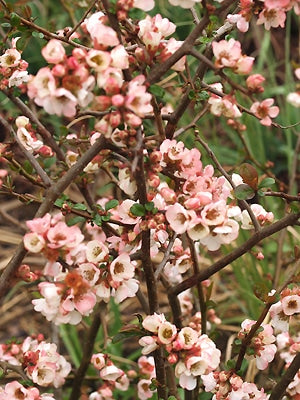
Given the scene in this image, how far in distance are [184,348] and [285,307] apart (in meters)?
0.19

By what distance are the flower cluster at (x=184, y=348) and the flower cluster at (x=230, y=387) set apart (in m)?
0.11

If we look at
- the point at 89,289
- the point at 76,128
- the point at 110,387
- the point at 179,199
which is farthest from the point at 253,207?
the point at 76,128

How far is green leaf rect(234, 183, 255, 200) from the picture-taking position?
0.99 m

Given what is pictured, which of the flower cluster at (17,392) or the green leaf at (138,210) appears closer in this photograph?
the green leaf at (138,210)

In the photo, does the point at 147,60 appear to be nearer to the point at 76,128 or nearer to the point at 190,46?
the point at 190,46

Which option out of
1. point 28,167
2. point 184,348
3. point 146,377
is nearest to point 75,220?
point 28,167

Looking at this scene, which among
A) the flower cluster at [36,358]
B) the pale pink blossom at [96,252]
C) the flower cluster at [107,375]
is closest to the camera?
the pale pink blossom at [96,252]

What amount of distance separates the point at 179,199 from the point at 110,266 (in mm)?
146

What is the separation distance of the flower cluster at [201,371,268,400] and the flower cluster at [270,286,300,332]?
0.11 meters

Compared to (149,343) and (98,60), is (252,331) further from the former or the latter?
(98,60)

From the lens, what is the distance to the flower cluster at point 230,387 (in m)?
1.09

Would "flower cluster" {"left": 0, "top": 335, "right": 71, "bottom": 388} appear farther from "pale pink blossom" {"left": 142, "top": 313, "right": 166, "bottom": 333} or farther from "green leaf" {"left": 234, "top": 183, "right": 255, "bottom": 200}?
"green leaf" {"left": 234, "top": 183, "right": 255, "bottom": 200}

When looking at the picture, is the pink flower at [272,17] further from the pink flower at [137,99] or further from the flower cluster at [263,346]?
the flower cluster at [263,346]

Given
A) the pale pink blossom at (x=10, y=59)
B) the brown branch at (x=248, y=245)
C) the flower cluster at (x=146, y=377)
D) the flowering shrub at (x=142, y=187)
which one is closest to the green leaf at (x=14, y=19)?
the flowering shrub at (x=142, y=187)
